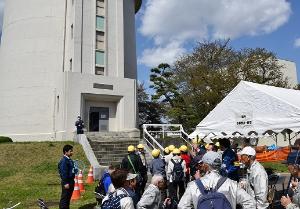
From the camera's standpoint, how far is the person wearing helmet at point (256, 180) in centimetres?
540

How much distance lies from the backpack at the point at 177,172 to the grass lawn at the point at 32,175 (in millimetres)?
2727

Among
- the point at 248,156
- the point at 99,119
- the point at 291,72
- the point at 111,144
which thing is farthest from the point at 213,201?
the point at 291,72

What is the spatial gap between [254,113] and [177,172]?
3.11 m

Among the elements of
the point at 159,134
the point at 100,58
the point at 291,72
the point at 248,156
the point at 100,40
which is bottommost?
the point at 248,156

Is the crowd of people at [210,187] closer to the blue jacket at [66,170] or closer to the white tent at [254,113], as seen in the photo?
the blue jacket at [66,170]

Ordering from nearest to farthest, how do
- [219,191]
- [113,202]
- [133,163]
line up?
[219,191] → [113,202] → [133,163]

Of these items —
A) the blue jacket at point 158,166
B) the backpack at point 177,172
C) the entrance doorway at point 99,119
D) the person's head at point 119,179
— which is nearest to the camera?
the person's head at point 119,179

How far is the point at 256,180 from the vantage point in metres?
5.53

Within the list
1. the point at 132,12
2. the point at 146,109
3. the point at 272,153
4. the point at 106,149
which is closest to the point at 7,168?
the point at 106,149

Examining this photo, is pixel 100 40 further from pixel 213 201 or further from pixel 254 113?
pixel 213 201

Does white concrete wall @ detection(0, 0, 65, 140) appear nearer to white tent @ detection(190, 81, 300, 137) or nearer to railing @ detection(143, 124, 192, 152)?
railing @ detection(143, 124, 192, 152)

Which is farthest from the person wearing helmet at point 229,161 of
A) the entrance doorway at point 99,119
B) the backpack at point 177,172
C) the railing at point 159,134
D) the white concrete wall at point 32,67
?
the white concrete wall at point 32,67

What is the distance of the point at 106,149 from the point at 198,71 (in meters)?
19.7

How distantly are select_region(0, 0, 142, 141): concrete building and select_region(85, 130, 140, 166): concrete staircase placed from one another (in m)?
2.82
